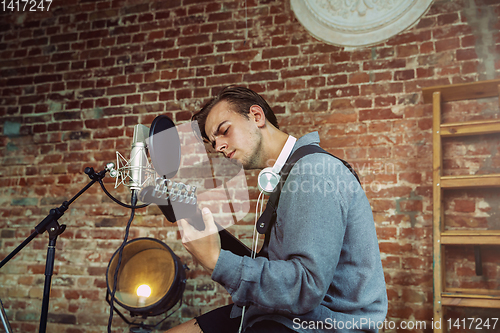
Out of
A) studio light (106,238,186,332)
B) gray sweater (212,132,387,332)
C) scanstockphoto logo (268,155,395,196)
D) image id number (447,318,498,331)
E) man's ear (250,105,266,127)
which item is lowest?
image id number (447,318,498,331)

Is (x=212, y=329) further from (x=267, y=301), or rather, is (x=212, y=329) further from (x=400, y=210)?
(x=400, y=210)

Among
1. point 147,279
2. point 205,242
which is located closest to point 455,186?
point 205,242

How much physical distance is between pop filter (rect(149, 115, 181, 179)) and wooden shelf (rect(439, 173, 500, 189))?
1.37 meters

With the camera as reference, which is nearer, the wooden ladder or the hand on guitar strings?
the hand on guitar strings

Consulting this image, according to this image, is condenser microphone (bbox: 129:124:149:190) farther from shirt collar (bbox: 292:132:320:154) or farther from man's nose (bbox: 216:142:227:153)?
shirt collar (bbox: 292:132:320:154)

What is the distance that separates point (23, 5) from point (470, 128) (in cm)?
333

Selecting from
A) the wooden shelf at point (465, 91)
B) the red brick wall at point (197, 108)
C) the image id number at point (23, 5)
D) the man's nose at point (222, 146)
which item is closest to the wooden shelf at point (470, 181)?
the red brick wall at point (197, 108)

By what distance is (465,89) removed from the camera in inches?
80.0

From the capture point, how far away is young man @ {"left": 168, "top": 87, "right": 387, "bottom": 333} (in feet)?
3.34

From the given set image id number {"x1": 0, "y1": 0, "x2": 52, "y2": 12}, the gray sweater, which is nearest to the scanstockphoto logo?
the gray sweater

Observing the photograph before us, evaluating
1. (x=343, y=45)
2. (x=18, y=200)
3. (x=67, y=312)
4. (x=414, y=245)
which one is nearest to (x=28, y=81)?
(x=18, y=200)

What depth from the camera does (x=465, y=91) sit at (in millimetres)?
2055

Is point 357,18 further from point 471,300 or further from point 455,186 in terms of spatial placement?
point 471,300

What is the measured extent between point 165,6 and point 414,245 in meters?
2.30
